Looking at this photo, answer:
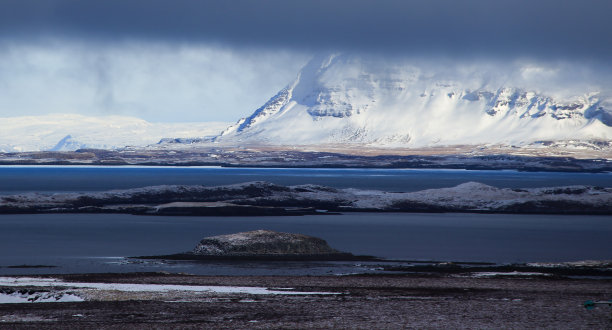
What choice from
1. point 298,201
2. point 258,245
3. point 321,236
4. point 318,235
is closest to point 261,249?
point 258,245

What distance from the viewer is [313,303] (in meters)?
32.9

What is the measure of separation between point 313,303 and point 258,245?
20315mm

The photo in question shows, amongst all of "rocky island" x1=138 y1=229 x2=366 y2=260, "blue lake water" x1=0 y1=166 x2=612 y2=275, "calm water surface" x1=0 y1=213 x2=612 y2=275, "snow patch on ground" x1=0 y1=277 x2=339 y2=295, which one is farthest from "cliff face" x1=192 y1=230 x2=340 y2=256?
"snow patch on ground" x1=0 y1=277 x2=339 y2=295

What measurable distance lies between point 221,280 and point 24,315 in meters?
11.4

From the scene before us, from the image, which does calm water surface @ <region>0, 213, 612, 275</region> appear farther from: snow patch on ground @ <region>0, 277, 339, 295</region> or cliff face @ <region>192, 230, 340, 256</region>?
snow patch on ground @ <region>0, 277, 339, 295</region>

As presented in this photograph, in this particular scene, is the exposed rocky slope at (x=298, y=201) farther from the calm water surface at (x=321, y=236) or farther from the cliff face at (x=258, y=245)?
the cliff face at (x=258, y=245)

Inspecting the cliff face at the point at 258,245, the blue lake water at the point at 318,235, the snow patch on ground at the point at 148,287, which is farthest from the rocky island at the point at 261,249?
the snow patch on ground at the point at 148,287

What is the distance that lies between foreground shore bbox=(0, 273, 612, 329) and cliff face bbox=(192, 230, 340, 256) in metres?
10.8

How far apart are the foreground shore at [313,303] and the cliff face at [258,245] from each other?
35.4ft

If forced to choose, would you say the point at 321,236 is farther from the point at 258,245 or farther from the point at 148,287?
the point at 148,287

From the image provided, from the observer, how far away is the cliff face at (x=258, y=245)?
173 ft

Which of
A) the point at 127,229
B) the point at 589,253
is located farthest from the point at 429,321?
the point at 127,229

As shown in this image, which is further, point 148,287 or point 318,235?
point 318,235

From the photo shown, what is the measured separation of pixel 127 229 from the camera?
7375cm
